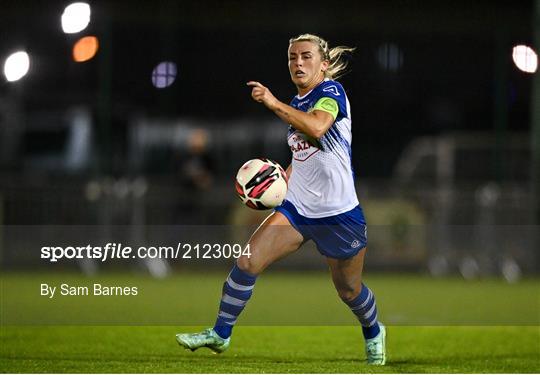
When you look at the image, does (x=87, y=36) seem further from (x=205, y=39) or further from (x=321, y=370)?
(x=321, y=370)

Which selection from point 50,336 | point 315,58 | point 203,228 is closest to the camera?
point 315,58

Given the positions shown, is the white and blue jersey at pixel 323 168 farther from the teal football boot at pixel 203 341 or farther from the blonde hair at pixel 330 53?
the teal football boot at pixel 203 341

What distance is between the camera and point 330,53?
A: 21.7 ft

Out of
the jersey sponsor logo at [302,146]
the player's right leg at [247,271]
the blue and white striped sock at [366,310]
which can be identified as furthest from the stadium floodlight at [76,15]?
the blue and white striped sock at [366,310]

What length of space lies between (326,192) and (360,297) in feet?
2.24

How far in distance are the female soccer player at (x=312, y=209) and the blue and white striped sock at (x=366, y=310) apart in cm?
9

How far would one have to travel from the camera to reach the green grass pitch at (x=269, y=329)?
6824 mm

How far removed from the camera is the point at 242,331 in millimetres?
8703

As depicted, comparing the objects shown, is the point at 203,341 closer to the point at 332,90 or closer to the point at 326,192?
the point at 326,192

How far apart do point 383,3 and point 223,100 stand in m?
2.68

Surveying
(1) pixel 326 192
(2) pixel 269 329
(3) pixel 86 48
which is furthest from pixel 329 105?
(3) pixel 86 48

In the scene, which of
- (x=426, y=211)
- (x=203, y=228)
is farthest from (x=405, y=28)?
(x=203, y=228)

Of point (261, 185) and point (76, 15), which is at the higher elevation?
point (76, 15)

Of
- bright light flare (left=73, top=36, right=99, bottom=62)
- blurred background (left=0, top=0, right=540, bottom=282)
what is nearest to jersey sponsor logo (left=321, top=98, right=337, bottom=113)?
bright light flare (left=73, top=36, right=99, bottom=62)
